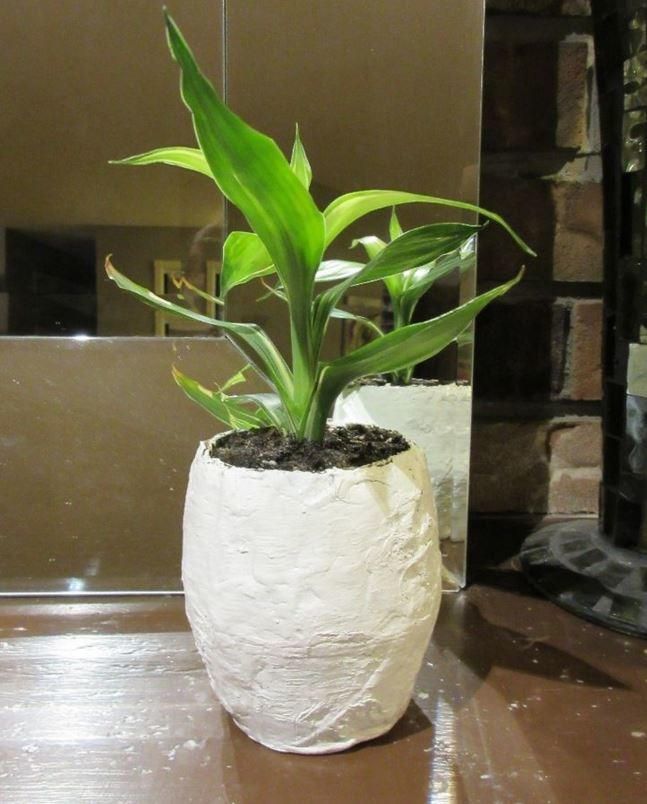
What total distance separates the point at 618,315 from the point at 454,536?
0.23m

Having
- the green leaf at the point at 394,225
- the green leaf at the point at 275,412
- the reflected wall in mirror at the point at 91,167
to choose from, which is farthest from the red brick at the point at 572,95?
the green leaf at the point at 275,412

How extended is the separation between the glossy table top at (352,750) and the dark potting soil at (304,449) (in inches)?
6.5

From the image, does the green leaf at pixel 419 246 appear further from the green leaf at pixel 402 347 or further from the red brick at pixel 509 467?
the red brick at pixel 509 467

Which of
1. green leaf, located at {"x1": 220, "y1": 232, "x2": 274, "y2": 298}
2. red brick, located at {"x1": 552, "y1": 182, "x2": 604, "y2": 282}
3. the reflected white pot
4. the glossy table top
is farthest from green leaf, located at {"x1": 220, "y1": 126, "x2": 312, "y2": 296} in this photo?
red brick, located at {"x1": 552, "y1": 182, "x2": 604, "y2": 282}

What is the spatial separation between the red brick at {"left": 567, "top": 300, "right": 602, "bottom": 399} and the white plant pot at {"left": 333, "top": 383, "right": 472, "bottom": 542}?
175 millimetres

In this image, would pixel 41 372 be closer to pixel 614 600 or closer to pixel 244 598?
pixel 244 598

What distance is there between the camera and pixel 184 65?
28 cm

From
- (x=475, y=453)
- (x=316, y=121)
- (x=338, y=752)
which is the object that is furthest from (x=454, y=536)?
(x=316, y=121)

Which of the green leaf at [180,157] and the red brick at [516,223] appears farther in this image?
the red brick at [516,223]

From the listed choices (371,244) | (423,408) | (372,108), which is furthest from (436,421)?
(372,108)

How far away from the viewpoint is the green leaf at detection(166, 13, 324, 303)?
0.97 feet

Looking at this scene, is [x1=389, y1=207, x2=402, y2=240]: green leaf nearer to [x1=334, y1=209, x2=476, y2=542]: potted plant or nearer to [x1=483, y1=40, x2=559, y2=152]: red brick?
[x1=334, y1=209, x2=476, y2=542]: potted plant

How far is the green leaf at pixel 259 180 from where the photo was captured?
296 millimetres

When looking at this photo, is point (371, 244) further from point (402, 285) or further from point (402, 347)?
point (402, 347)
